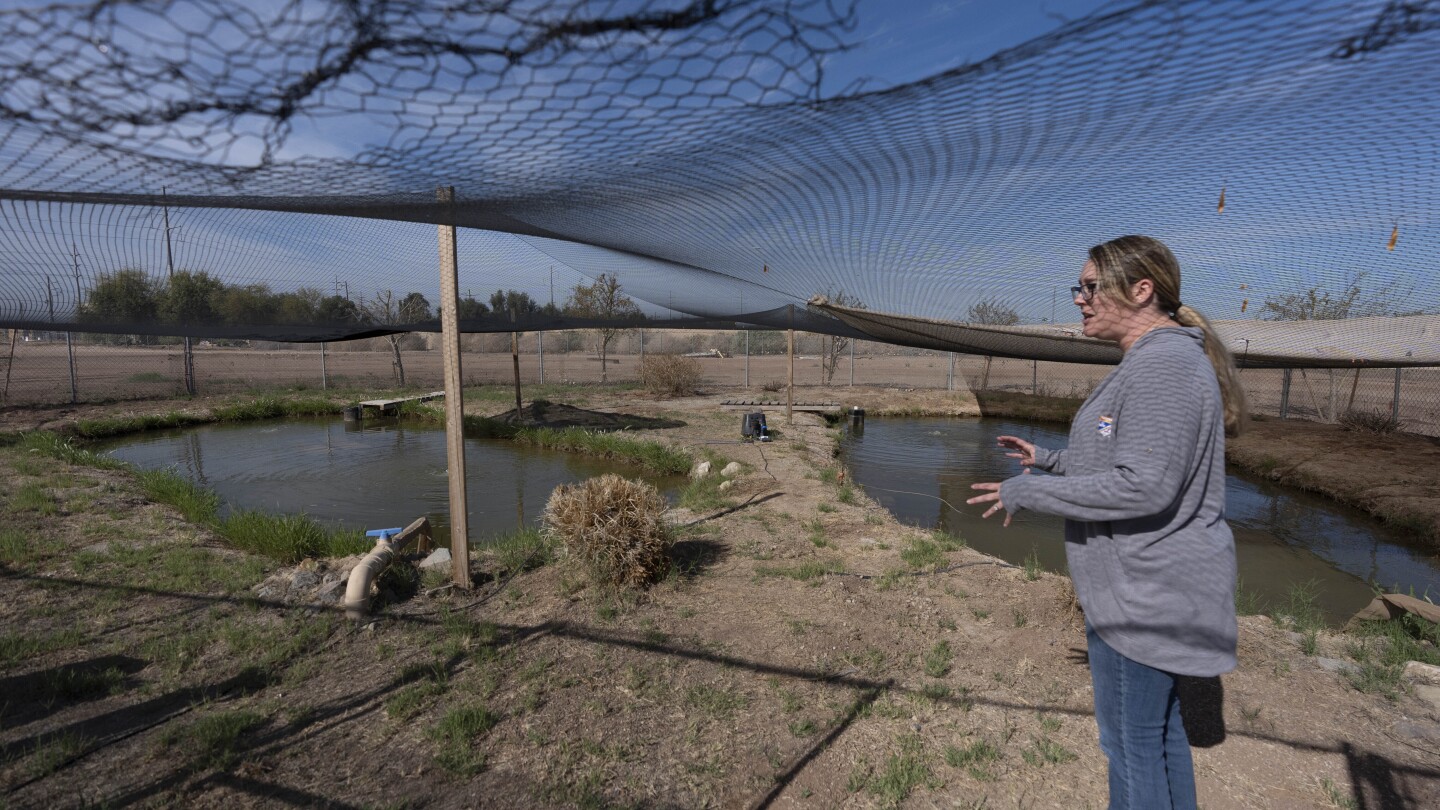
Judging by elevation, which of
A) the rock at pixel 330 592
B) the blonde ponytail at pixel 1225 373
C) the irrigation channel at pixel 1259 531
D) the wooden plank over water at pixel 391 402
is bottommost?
the irrigation channel at pixel 1259 531

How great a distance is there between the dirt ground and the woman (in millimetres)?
849

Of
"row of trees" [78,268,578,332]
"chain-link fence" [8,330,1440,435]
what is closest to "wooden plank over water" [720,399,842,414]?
"chain-link fence" [8,330,1440,435]

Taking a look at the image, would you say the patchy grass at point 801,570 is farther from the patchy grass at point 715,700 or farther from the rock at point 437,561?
the rock at point 437,561

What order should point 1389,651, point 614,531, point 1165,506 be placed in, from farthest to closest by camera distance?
point 614,531 < point 1389,651 < point 1165,506

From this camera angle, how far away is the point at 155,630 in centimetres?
302

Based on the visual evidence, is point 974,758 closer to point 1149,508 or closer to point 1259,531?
point 1149,508

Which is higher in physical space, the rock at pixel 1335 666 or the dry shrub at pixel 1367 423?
the dry shrub at pixel 1367 423

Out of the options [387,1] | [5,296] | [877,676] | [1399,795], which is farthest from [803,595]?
[5,296]

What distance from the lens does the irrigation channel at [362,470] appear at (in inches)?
247

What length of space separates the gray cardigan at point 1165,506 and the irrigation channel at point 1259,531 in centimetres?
348

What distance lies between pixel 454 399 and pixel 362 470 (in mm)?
5565

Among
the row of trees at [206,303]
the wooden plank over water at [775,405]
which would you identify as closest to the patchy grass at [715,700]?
the row of trees at [206,303]

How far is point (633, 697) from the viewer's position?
2.44m

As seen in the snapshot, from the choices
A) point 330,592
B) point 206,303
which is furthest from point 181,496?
point 330,592
